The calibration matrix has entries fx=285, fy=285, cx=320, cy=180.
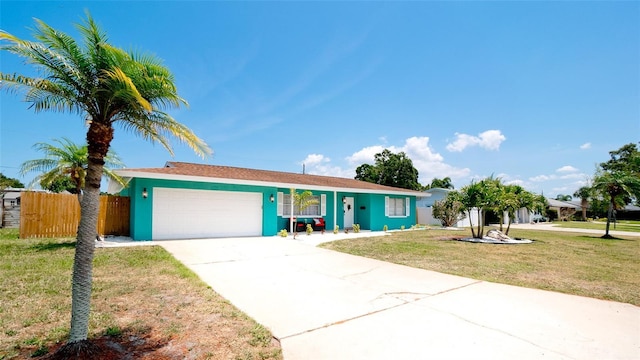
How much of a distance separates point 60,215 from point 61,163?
12.5 ft

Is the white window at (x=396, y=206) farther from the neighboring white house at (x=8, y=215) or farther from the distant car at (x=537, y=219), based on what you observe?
the distant car at (x=537, y=219)

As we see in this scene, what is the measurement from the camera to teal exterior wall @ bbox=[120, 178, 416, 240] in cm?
1169

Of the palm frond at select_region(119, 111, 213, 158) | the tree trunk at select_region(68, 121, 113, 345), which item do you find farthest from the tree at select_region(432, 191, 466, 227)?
A: the tree trunk at select_region(68, 121, 113, 345)

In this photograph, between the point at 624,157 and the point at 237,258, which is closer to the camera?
the point at 237,258

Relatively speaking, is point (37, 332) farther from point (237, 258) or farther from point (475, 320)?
point (475, 320)

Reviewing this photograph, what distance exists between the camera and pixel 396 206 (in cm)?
2044

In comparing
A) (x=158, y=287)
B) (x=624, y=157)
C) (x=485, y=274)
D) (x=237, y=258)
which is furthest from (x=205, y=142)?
(x=624, y=157)

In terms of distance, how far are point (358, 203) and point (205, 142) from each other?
15.4 meters

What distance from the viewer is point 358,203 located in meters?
19.2

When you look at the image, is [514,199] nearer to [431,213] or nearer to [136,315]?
[431,213]

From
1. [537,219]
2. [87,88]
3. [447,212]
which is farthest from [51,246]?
[537,219]

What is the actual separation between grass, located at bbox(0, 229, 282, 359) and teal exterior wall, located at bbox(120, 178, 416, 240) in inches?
184

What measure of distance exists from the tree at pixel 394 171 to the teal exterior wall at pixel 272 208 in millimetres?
19966

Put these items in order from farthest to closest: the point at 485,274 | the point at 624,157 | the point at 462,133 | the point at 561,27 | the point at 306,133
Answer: the point at 624,157 < the point at 306,133 < the point at 462,133 < the point at 561,27 < the point at 485,274
